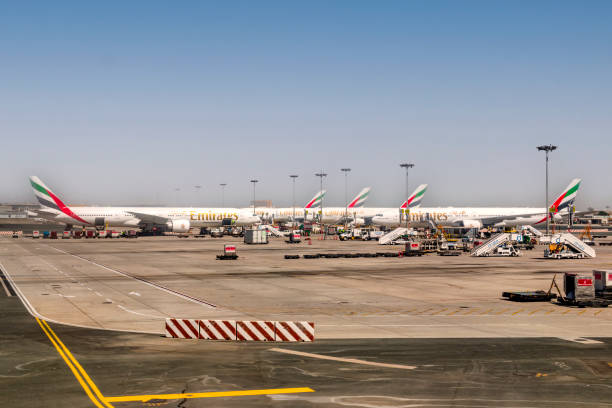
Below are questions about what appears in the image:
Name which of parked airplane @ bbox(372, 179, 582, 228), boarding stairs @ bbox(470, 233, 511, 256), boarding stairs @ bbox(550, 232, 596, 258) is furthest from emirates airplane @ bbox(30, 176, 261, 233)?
boarding stairs @ bbox(550, 232, 596, 258)

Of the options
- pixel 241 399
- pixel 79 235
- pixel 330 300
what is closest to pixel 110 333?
pixel 241 399

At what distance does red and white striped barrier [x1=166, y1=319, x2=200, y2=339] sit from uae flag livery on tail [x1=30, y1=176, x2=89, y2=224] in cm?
11884

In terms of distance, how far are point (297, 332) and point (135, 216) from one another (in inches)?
4872

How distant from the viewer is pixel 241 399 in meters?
16.9

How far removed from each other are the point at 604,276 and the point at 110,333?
91.9 ft

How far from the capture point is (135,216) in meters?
143

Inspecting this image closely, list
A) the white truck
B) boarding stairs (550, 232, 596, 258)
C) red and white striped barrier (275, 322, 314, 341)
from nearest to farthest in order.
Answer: red and white striped barrier (275, 322, 314, 341)
boarding stairs (550, 232, 596, 258)
the white truck

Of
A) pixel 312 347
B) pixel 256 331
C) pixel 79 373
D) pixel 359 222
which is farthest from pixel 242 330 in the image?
pixel 359 222

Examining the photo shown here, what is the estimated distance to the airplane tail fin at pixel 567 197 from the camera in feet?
418

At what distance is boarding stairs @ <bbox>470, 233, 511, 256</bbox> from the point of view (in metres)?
77.1

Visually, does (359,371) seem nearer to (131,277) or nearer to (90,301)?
(90,301)

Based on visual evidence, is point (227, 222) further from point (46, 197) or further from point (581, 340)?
point (581, 340)

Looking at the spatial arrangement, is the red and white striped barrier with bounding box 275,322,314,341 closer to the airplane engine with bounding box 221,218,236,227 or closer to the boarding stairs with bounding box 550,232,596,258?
the boarding stairs with bounding box 550,232,596,258

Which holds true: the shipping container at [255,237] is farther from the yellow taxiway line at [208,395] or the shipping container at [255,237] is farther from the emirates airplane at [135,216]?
the yellow taxiway line at [208,395]
